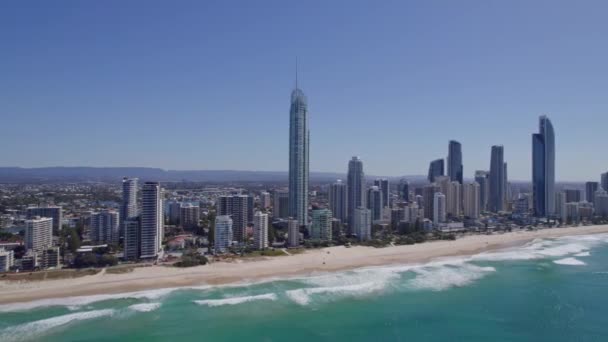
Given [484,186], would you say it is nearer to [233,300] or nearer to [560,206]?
[560,206]

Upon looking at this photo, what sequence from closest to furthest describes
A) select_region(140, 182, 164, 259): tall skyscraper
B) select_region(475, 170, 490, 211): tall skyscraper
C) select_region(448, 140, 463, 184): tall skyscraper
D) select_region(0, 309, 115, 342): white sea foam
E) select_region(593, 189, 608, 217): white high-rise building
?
1. select_region(0, 309, 115, 342): white sea foam
2. select_region(140, 182, 164, 259): tall skyscraper
3. select_region(593, 189, 608, 217): white high-rise building
4. select_region(475, 170, 490, 211): tall skyscraper
5. select_region(448, 140, 463, 184): tall skyscraper

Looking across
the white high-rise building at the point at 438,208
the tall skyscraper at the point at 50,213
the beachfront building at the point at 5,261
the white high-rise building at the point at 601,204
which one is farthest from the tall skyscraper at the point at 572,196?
the beachfront building at the point at 5,261

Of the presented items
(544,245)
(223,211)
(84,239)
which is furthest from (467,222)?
(84,239)

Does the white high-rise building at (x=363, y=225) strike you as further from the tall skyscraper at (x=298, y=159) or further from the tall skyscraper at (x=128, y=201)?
the tall skyscraper at (x=128, y=201)

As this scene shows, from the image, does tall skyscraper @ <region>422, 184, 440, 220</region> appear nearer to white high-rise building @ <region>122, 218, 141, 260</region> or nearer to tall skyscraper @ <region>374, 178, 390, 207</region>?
tall skyscraper @ <region>374, 178, 390, 207</region>

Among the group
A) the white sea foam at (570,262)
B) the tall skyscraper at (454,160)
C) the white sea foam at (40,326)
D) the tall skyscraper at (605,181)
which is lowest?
the white sea foam at (40,326)

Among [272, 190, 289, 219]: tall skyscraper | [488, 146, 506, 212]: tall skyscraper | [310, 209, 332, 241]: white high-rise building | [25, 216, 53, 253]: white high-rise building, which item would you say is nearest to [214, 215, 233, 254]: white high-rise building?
[310, 209, 332, 241]: white high-rise building
